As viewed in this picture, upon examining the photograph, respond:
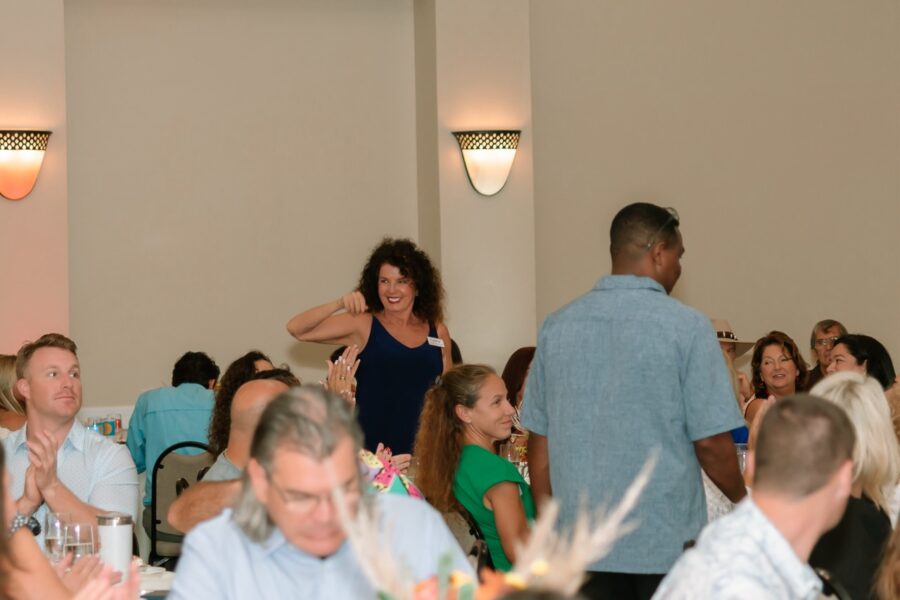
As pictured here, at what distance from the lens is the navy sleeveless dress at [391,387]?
5477mm

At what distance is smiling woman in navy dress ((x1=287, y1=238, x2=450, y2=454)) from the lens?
5.48 metres

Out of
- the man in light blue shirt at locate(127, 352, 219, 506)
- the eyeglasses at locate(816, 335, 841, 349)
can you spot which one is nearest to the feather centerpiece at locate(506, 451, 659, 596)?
the man in light blue shirt at locate(127, 352, 219, 506)

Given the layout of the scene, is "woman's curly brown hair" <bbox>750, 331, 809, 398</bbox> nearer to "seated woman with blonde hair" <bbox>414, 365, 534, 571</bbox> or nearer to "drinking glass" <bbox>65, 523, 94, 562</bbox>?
"seated woman with blonde hair" <bbox>414, 365, 534, 571</bbox>

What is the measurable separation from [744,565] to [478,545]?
1.75 meters

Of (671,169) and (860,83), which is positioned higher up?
(860,83)

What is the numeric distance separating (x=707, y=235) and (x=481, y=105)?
5.64 feet

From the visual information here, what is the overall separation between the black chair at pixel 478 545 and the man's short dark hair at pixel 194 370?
9.76 ft

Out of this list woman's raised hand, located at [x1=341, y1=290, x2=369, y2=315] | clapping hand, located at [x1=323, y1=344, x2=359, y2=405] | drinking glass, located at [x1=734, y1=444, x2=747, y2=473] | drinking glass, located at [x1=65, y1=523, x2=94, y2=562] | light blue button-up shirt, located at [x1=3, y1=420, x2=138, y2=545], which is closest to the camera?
drinking glass, located at [x1=65, y1=523, x2=94, y2=562]

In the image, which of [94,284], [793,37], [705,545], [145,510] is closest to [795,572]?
[705,545]

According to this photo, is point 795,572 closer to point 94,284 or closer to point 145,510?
point 145,510

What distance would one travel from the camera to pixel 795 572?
2.18m

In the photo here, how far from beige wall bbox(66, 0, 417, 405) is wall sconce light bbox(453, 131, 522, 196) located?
2.28 ft

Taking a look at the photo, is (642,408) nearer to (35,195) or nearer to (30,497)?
(30,497)

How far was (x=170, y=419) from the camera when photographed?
20.3ft
